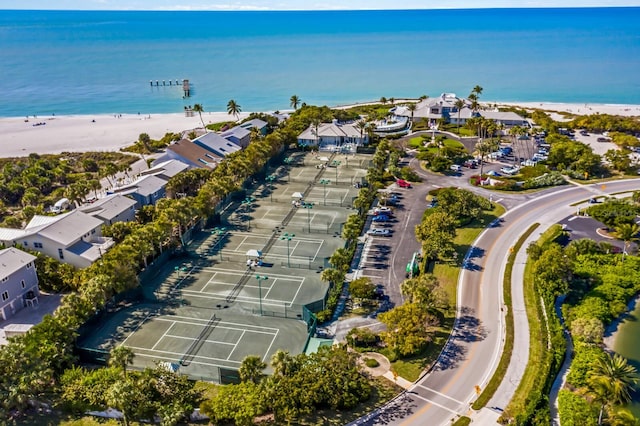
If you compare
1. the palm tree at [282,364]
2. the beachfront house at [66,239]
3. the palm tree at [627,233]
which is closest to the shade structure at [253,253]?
the beachfront house at [66,239]

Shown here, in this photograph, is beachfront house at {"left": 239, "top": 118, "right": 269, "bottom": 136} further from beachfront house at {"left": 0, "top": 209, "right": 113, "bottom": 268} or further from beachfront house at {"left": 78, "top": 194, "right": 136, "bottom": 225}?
beachfront house at {"left": 0, "top": 209, "right": 113, "bottom": 268}

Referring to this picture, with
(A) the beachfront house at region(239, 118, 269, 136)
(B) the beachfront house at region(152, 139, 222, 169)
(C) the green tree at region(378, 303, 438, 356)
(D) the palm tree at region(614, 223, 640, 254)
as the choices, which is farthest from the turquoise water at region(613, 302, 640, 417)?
(A) the beachfront house at region(239, 118, 269, 136)

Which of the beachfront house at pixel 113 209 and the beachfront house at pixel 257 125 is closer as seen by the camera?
the beachfront house at pixel 113 209

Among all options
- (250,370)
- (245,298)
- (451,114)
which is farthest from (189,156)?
(451,114)

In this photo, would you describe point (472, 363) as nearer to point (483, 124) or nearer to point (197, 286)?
point (197, 286)

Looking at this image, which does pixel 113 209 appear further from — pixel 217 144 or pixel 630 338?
pixel 630 338

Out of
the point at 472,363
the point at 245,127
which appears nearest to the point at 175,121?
the point at 245,127

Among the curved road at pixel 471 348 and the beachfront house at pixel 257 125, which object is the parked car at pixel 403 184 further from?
the beachfront house at pixel 257 125
